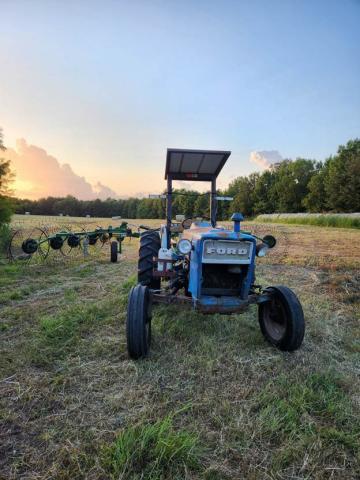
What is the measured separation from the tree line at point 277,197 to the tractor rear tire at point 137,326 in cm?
2356

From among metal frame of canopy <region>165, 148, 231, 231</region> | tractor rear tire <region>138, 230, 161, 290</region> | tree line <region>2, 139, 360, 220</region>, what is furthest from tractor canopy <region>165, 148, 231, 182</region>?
tree line <region>2, 139, 360, 220</region>

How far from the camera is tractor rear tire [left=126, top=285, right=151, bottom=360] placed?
3008mm

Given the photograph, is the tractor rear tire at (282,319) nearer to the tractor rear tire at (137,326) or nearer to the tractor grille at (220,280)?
the tractor grille at (220,280)

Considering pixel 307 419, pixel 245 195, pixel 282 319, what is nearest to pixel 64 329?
pixel 282 319

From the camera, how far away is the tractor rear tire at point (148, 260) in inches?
187

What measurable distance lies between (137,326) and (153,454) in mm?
1191

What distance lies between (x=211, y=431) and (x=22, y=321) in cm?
306

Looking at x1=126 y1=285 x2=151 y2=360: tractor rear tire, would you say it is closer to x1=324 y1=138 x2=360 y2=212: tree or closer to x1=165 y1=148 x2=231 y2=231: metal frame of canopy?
x1=165 y1=148 x2=231 y2=231: metal frame of canopy

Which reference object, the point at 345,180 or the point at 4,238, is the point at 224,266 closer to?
the point at 4,238

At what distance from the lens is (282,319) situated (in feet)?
12.1

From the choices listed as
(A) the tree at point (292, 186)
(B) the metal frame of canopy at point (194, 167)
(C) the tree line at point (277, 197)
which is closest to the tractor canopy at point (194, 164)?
(B) the metal frame of canopy at point (194, 167)

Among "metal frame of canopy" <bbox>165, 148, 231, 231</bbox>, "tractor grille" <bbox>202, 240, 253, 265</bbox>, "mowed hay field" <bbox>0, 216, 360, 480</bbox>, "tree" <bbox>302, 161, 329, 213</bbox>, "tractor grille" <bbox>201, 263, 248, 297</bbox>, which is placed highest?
"tree" <bbox>302, 161, 329, 213</bbox>

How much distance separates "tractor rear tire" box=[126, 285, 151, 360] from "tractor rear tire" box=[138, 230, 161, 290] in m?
1.45

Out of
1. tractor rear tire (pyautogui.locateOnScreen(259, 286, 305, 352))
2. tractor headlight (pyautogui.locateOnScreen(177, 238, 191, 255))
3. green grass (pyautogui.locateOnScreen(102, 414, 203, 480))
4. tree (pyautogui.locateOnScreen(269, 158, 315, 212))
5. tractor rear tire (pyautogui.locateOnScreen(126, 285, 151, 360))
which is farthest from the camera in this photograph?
tree (pyautogui.locateOnScreen(269, 158, 315, 212))
